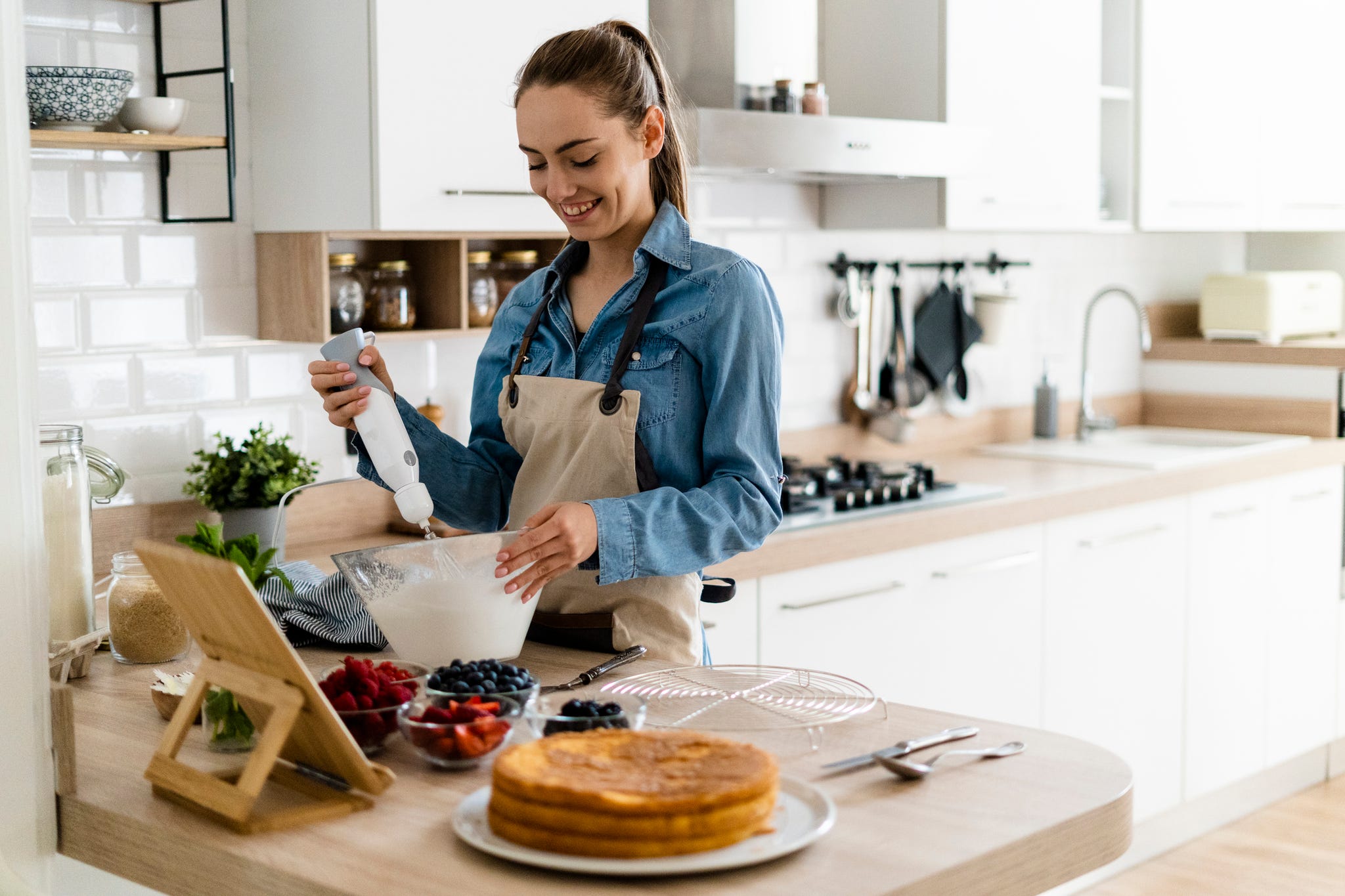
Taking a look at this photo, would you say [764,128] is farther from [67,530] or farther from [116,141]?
[67,530]

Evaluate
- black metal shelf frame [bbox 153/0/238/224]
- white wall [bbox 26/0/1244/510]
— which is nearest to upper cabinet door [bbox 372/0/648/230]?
black metal shelf frame [bbox 153/0/238/224]

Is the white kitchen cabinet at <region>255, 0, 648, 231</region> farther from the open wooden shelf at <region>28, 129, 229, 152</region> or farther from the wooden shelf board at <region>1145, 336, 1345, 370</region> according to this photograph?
the wooden shelf board at <region>1145, 336, 1345, 370</region>

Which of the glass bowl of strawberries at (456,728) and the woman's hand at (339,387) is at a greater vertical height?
the woman's hand at (339,387)

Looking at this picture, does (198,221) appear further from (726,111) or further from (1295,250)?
(1295,250)

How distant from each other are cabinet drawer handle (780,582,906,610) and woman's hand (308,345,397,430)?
136 centimetres

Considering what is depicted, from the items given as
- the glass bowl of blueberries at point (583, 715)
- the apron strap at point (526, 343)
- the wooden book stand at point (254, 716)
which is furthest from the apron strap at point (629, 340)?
the wooden book stand at point (254, 716)

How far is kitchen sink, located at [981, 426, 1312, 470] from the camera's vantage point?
3.84 meters

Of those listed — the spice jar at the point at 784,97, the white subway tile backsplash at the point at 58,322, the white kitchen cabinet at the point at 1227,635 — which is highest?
the spice jar at the point at 784,97

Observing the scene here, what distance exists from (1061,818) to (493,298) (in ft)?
6.34

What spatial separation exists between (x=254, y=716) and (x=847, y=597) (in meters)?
1.80

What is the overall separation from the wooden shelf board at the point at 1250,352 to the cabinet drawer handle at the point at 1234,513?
61 centimetres

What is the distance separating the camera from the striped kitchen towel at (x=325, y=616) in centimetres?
180

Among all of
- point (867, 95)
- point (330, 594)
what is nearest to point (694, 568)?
point (330, 594)

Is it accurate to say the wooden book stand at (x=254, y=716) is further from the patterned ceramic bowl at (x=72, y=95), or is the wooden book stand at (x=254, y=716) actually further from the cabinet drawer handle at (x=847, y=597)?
the cabinet drawer handle at (x=847, y=597)
